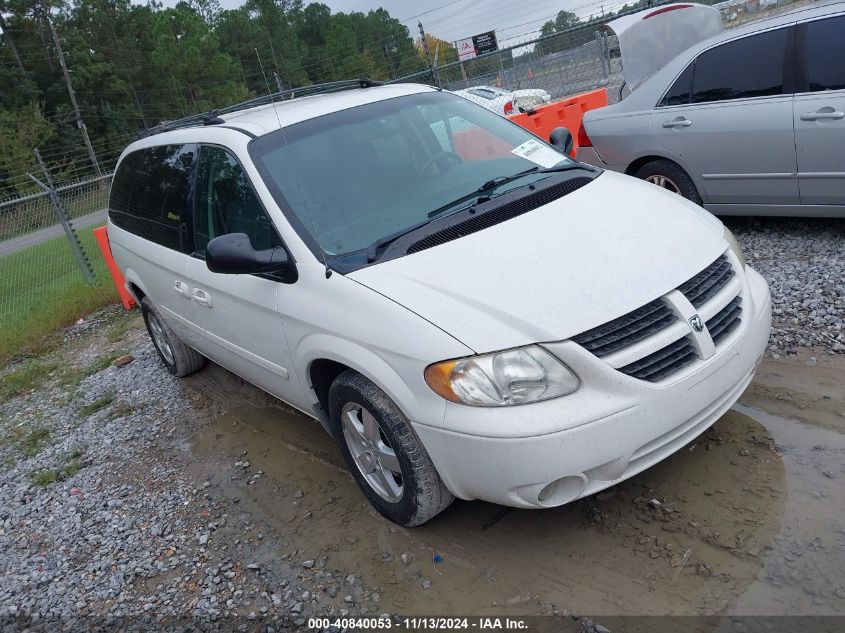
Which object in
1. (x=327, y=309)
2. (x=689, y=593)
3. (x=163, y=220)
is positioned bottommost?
(x=689, y=593)

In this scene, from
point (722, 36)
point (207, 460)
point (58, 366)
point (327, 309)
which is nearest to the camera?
point (327, 309)

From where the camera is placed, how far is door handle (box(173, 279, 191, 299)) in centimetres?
453

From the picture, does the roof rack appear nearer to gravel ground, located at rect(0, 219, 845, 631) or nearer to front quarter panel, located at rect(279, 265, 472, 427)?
front quarter panel, located at rect(279, 265, 472, 427)

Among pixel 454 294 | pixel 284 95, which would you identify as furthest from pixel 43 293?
pixel 454 294

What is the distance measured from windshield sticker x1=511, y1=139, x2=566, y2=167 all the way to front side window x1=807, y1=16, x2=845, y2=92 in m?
2.38

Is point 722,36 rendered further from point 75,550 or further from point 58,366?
point 58,366

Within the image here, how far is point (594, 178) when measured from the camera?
3.87 metres

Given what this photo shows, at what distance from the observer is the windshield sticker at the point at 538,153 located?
4.03m

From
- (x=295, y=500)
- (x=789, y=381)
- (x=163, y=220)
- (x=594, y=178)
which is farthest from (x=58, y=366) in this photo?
(x=789, y=381)

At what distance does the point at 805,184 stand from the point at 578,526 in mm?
3605

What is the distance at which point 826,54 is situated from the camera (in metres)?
5.17

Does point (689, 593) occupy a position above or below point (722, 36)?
below

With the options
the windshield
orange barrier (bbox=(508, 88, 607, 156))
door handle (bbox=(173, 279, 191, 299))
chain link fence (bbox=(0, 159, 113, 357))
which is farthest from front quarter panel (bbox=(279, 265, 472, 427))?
chain link fence (bbox=(0, 159, 113, 357))

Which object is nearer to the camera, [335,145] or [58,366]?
[335,145]
